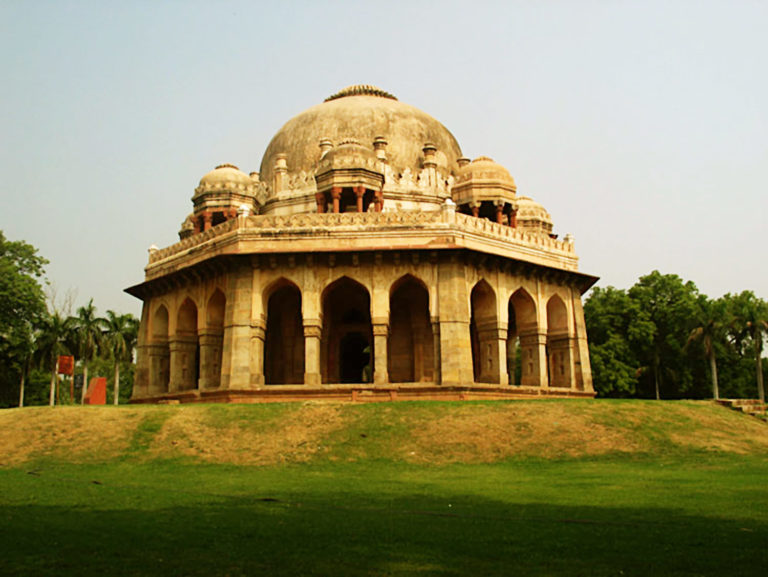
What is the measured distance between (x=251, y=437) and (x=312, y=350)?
326 inches

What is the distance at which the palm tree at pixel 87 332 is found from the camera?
135 feet

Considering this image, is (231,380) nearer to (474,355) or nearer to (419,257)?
(419,257)

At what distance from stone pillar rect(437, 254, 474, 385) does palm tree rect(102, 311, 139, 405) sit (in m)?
24.2

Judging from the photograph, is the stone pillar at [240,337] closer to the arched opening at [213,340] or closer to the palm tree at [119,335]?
the arched opening at [213,340]

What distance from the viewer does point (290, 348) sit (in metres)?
29.0

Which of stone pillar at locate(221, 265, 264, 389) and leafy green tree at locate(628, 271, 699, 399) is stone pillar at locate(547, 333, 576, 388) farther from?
leafy green tree at locate(628, 271, 699, 399)

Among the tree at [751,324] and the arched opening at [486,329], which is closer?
the arched opening at [486,329]

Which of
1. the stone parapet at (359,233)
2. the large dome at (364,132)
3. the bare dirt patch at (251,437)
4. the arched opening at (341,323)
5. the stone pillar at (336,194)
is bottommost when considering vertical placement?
the bare dirt patch at (251,437)

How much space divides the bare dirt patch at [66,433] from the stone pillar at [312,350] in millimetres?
6802

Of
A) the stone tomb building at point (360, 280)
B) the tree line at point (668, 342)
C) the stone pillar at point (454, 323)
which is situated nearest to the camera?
the stone pillar at point (454, 323)

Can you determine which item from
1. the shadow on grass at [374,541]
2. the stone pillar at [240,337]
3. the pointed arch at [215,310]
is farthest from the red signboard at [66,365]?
the shadow on grass at [374,541]

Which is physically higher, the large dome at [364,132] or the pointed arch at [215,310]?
the large dome at [364,132]

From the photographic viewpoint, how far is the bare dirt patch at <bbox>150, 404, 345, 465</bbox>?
1589 centimetres

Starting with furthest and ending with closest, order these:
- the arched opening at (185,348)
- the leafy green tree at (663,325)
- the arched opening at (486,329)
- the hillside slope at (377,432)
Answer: the leafy green tree at (663,325), the arched opening at (185,348), the arched opening at (486,329), the hillside slope at (377,432)
